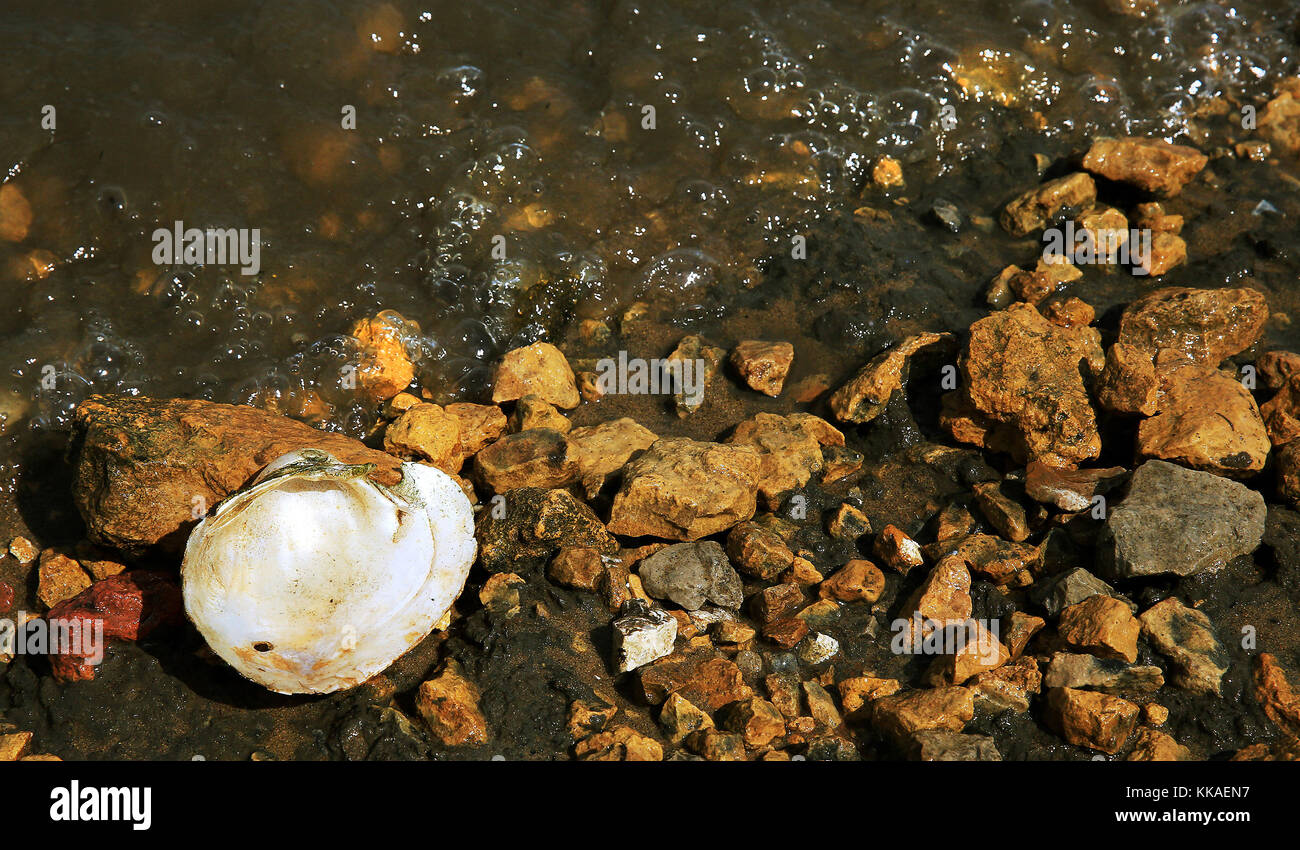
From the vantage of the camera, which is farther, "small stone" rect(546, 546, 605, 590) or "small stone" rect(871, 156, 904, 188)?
"small stone" rect(871, 156, 904, 188)

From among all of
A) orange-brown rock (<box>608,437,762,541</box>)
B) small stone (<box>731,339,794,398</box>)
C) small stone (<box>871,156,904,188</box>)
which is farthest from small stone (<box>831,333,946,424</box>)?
small stone (<box>871,156,904,188</box>)

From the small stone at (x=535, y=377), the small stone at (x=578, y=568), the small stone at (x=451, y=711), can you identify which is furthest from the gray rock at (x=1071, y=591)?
the small stone at (x=535, y=377)

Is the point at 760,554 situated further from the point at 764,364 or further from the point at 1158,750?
the point at 1158,750

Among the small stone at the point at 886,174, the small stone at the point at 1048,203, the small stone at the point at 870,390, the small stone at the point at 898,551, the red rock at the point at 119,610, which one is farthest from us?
the small stone at the point at 886,174

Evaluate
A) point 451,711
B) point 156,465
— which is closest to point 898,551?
point 451,711

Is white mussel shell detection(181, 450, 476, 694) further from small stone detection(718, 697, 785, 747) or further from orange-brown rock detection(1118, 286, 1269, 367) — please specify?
orange-brown rock detection(1118, 286, 1269, 367)

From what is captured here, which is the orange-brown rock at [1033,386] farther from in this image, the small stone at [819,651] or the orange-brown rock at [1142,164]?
the orange-brown rock at [1142,164]
